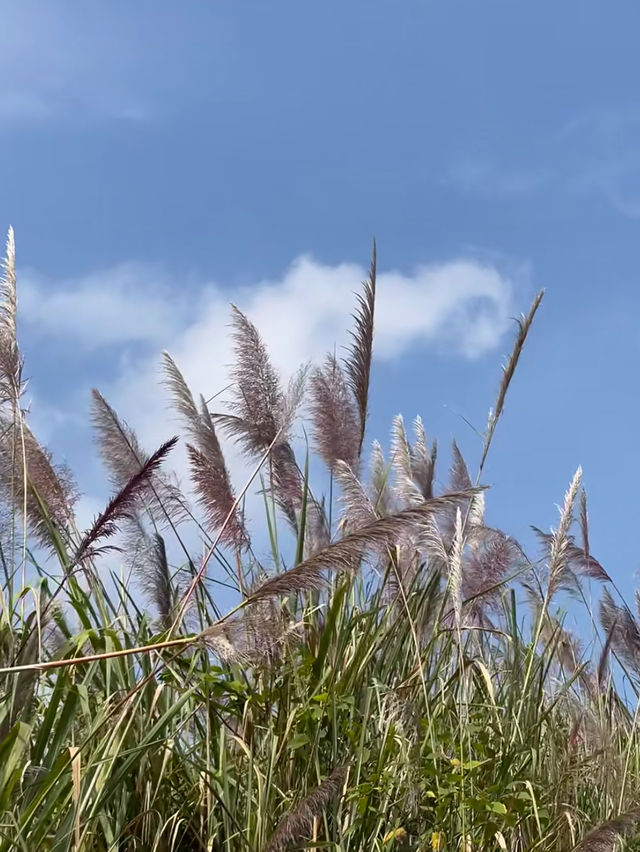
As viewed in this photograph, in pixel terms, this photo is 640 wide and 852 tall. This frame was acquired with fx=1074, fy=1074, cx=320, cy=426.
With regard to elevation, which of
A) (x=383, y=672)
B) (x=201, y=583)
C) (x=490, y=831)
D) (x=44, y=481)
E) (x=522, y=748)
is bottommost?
(x=490, y=831)

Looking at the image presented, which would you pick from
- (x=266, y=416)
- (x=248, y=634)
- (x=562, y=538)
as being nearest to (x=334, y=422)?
(x=266, y=416)

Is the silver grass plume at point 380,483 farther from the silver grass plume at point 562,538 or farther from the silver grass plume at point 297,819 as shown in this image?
the silver grass plume at point 297,819

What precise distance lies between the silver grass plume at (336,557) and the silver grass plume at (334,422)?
1.71 meters

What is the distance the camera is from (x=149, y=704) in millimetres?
3285

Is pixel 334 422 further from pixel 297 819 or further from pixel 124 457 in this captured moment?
pixel 297 819

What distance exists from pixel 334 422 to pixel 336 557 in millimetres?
2014

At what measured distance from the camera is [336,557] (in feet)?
7.18

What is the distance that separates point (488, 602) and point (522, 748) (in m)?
0.83

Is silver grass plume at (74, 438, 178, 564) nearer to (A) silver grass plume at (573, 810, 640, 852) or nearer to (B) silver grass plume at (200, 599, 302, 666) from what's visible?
(B) silver grass plume at (200, 599, 302, 666)

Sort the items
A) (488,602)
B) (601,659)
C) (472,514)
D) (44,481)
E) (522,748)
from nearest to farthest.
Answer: (44,481), (522,748), (472,514), (488,602), (601,659)

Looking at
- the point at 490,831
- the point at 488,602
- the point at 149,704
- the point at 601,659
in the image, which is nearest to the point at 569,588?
the point at 601,659

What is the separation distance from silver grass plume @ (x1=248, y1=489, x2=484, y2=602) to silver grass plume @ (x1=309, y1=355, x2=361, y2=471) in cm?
171

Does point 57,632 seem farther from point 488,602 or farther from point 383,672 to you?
point 488,602

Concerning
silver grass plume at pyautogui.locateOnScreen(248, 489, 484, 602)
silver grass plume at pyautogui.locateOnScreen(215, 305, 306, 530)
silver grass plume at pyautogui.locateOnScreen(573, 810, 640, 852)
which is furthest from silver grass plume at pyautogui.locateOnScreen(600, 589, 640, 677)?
silver grass plume at pyautogui.locateOnScreen(248, 489, 484, 602)
